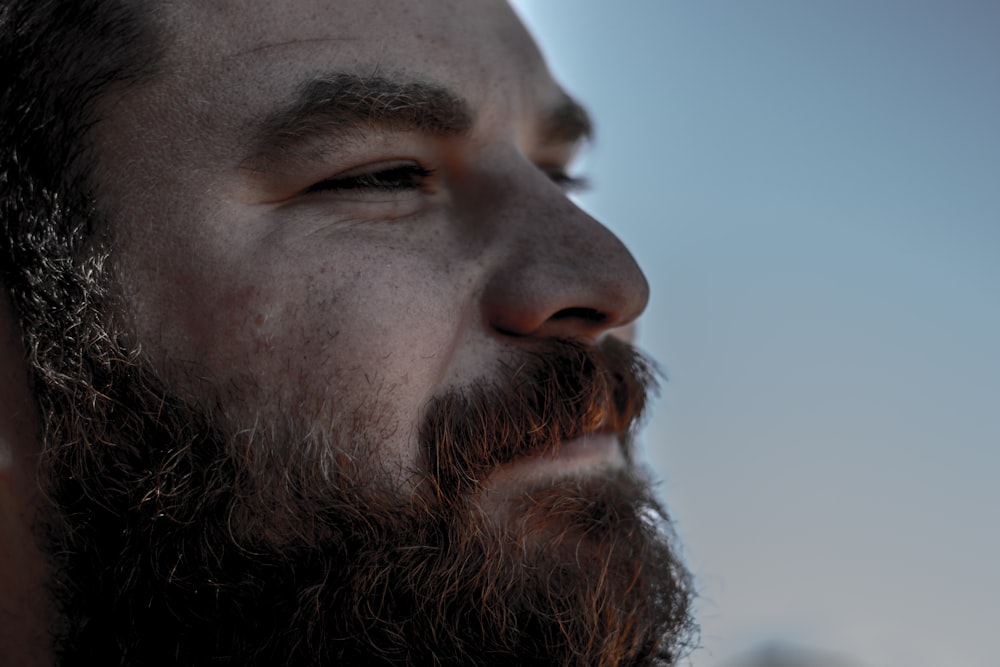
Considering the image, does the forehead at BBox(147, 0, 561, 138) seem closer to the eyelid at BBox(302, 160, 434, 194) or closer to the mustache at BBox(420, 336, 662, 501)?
the eyelid at BBox(302, 160, 434, 194)

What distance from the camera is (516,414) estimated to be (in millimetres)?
1078

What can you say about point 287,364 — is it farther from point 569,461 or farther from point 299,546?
point 569,461

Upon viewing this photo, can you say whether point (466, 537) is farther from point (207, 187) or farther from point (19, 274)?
point (19, 274)

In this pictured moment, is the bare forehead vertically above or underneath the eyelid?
above

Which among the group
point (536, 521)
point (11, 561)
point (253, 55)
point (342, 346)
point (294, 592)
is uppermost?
point (253, 55)

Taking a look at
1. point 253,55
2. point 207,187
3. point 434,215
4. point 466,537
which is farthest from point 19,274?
point 466,537

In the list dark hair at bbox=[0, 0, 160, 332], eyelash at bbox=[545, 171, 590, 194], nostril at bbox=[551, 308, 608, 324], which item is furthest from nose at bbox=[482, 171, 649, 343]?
dark hair at bbox=[0, 0, 160, 332]

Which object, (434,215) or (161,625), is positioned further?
(434,215)

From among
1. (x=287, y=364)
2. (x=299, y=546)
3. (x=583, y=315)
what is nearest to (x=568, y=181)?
(x=583, y=315)

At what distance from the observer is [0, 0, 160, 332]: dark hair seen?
110 centimetres

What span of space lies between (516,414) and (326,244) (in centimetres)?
30

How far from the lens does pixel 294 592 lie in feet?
3.39

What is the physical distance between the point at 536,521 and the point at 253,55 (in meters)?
0.66

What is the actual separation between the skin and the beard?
34 millimetres
